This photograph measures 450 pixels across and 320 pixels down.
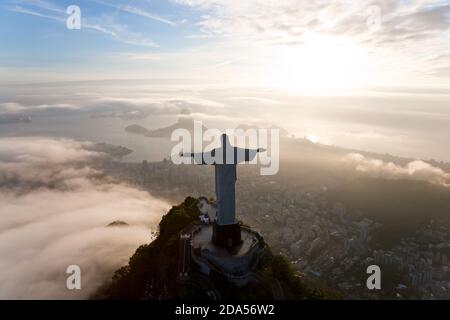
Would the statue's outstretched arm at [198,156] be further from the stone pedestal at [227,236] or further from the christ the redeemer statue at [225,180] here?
the stone pedestal at [227,236]

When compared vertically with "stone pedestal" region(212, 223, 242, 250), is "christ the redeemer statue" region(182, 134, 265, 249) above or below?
above

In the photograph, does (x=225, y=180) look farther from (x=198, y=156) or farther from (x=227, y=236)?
(x=227, y=236)

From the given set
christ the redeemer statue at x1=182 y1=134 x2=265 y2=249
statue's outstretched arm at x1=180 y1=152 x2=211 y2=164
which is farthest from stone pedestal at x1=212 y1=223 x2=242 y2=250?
statue's outstretched arm at x1=180 y1=152 x2=211 y2=164

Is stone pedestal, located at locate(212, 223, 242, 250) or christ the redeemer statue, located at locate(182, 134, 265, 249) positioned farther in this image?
stone pedestal, located at locate(212, 223, 242, 250)

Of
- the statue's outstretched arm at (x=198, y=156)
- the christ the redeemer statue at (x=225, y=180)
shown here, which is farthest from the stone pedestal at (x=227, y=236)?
the statue's outstretched arm at (x=198, y=156)

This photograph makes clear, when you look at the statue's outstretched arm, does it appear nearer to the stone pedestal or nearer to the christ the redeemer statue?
the christ the redeemer statue

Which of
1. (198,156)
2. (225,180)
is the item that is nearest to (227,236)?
(225,180)
